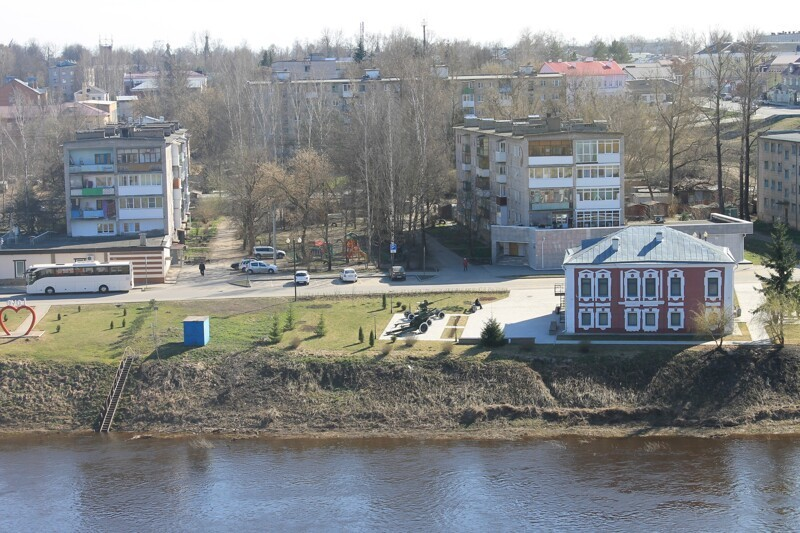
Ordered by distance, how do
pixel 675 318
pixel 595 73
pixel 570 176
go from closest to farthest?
pixel 675 318
pixel 570 176
pixel 595 73

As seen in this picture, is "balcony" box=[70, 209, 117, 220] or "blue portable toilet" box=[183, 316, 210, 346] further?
"balcony" box=[70, 209, 117, 220]

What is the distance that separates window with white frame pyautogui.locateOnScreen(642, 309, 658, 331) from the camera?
3859 centimetres

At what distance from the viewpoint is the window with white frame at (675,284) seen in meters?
38.1

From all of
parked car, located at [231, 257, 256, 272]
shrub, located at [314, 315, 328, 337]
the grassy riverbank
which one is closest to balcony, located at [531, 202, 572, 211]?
parked car, located at [231, 257, 256, 272]

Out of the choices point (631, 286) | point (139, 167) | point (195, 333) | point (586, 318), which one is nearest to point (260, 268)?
point (139, 167)

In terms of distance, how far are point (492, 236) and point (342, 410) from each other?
63.2 ft

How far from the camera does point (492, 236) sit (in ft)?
173

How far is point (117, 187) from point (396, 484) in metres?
28.5

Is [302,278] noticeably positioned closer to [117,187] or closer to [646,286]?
[117,187]

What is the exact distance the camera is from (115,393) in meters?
36.7

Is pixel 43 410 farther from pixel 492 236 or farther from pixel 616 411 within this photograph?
pixel 492 236

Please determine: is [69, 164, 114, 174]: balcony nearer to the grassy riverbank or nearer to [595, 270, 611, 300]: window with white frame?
the grassy riverbank

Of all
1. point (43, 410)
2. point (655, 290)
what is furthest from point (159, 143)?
point (655, 290)

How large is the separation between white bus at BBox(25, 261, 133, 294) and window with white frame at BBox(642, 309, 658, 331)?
21.0m
